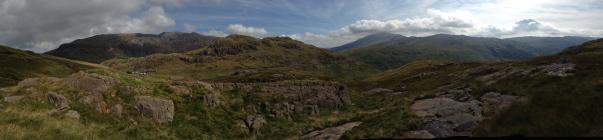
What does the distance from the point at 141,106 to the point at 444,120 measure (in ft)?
73.1

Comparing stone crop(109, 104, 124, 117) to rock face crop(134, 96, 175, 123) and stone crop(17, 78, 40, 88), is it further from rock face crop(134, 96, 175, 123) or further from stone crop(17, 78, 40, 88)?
stone crop(17, 78, 40, 88)

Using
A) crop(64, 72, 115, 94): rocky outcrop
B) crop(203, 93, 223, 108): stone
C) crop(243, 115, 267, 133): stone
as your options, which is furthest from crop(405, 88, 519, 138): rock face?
crop(64, 72, 115, 94): rocky outcrop

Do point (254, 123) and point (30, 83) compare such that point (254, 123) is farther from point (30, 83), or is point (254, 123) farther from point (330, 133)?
point (30, 83)

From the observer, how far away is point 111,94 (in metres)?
32.7

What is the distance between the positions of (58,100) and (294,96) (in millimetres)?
22727

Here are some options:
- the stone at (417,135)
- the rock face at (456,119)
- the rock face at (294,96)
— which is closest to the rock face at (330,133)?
the rock face at (456,119)

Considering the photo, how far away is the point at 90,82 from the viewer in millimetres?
32594

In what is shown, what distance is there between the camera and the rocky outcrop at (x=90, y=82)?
31.8 metres

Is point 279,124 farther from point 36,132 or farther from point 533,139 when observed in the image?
point 533,139

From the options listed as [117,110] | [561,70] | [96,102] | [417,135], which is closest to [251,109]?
[117,110]

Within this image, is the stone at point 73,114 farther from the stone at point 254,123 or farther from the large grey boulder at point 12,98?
the stone at point 254,123

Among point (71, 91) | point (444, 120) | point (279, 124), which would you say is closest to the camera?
point (444, 120)

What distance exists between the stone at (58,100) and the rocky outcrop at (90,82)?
301cm

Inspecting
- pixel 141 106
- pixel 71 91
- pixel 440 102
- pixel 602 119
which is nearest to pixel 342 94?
pixel 440 102
